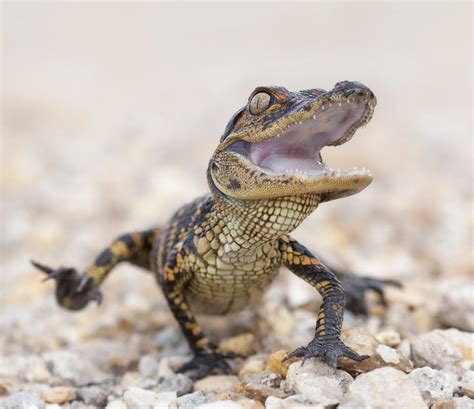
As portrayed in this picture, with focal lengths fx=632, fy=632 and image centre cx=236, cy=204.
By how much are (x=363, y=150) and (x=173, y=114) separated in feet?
16.4

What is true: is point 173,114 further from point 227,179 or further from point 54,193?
point 227,179

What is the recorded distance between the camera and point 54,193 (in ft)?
28.9

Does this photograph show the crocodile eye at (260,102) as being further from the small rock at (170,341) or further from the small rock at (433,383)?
the small rock at (170,341)

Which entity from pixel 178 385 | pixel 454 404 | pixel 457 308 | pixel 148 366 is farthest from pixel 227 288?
pixel 457 308

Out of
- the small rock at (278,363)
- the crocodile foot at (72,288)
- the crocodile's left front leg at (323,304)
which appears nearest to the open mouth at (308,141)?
the crocodile's left front leg at (323,304)

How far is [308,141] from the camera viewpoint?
363 centimetres

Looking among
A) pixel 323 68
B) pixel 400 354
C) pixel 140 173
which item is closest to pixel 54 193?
pixel 140 173

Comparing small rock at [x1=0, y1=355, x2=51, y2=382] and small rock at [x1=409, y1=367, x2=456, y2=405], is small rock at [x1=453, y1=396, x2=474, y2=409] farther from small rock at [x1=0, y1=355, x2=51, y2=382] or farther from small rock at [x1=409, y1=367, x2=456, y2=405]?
small rock at [x1=0, y1=355, x2=51, y2=382]

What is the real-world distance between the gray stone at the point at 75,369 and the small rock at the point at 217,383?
0.81 meters

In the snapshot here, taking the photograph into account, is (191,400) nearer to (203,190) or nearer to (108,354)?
(108,354)

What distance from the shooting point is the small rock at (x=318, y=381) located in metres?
3.21

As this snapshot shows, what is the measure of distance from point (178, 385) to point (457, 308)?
2.20 meters

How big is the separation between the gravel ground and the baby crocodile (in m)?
0.31

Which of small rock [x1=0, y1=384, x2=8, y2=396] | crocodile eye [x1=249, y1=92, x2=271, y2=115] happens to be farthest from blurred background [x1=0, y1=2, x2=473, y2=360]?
crocodile eye [x1=249, y1=92, x2=271, y2=115]
